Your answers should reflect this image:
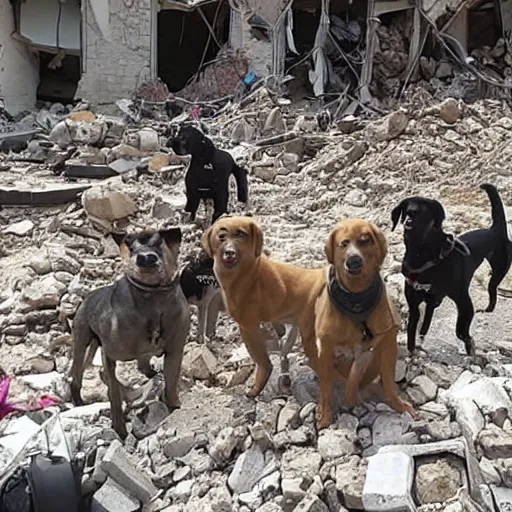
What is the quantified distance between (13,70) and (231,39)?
15.0 feet

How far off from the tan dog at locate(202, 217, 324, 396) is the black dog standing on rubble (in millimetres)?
236

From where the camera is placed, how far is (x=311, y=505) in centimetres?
283

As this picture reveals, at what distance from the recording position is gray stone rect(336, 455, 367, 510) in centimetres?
282

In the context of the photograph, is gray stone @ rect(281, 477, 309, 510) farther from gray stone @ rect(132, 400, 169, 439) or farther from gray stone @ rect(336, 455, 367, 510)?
gray stone @ rect(132, 400, 169, 439)

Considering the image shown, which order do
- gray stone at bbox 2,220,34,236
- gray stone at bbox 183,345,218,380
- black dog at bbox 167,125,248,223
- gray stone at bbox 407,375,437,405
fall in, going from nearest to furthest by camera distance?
1. gray stone at bbox 407,375,437,405
2. gray stone at bbox 183,345,218,380
3. black dog at bbox 167,125,248,223
4. gray stone at bbox 2,220,34,236

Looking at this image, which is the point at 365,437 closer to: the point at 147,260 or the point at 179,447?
the point at 179,447

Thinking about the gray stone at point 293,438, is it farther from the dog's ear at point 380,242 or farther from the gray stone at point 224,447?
the dog's ear at point 380,242

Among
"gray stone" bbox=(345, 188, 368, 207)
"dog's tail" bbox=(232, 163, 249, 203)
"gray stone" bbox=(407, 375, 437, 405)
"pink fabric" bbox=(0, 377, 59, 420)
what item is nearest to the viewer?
"gray stone" bbox=(407, 375, 437, 405)

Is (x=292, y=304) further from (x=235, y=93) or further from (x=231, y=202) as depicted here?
(x=235, y=93)

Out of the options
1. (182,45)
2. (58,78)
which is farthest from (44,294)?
(182,45)

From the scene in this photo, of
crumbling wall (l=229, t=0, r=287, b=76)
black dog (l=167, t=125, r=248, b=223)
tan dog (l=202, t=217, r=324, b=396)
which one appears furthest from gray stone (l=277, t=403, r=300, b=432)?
crumbling wall (l=229, t=0, r=287, b=76)

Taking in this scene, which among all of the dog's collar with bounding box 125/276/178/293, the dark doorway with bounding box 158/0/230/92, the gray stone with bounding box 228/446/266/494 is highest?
the dark doorway with bounding box 158/0/230/92

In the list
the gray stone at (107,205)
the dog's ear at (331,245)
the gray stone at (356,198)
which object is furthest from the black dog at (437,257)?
the gray stone at (107,205)

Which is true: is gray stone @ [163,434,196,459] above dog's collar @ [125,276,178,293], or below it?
below
